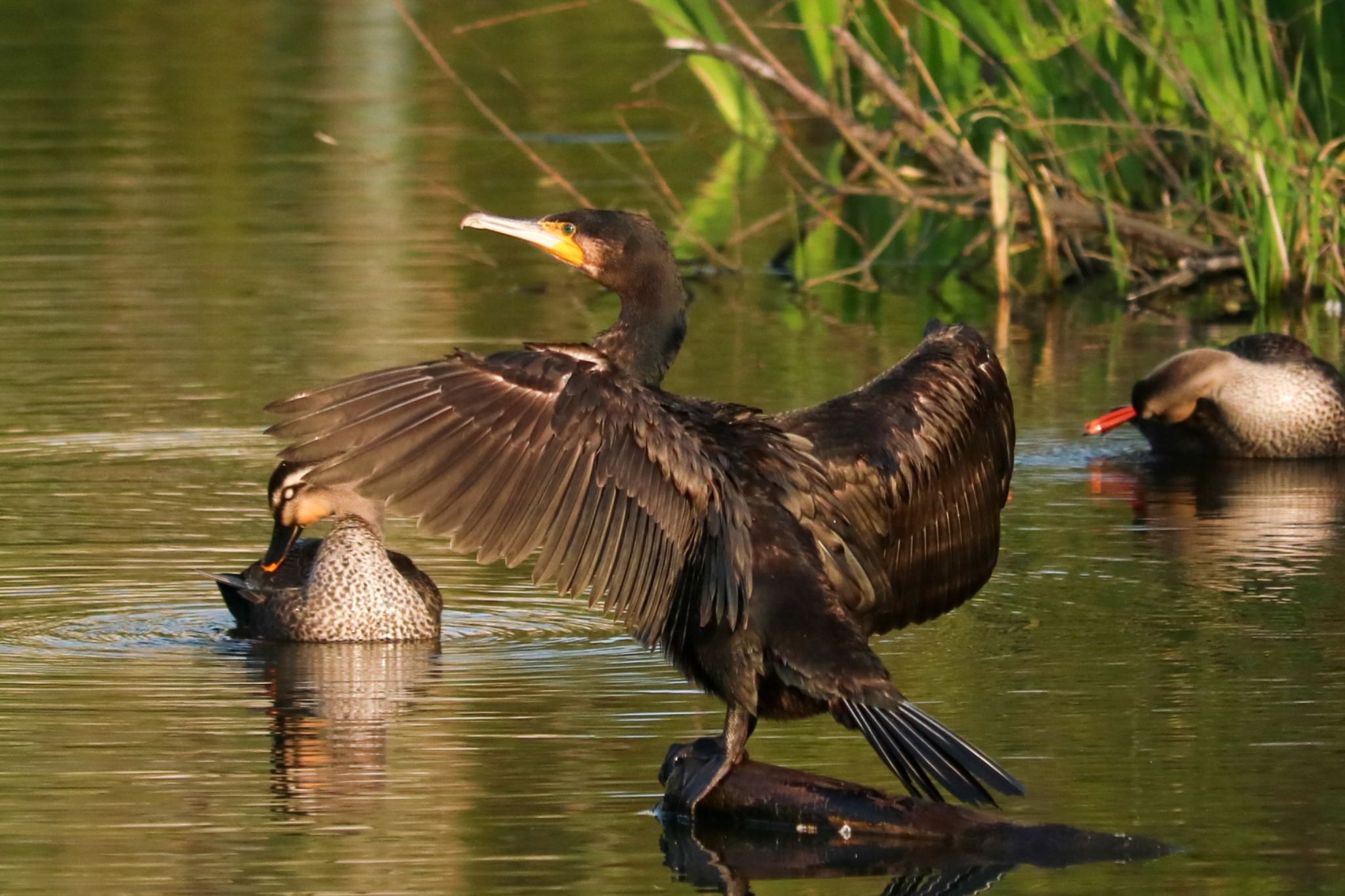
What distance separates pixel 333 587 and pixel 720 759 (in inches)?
97.9

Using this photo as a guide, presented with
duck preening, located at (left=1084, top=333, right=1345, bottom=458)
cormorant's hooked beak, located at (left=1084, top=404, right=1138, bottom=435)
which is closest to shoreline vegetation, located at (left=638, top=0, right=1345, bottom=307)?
duck preening, located at (left=1084, top=333, right=1345, bottom=458)

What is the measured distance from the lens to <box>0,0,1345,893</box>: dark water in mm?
6105

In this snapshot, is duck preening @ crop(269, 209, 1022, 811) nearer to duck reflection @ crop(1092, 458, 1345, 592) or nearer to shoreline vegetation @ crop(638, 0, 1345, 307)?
duck reflection @ crop(1092, 458, 1345, 592)

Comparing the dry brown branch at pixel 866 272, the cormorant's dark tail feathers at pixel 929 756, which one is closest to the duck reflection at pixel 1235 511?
the cormorant's dark tail feathers at pixel 929 756

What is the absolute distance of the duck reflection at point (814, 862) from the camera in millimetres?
5699

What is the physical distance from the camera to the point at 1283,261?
1436 cm

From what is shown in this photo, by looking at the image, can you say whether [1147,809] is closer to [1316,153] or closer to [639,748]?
[639,748]

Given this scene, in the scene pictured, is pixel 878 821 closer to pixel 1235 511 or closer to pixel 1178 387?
pixel 1235 511

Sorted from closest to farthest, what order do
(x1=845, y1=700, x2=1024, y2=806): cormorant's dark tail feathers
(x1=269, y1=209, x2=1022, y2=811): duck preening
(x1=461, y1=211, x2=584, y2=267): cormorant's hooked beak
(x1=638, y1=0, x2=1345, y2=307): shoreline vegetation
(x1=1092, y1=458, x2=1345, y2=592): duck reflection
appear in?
1. (x1=845, y1=700, x2=1024, y2=806): cormorant's dark tail feathers
2. (x1=269, y1=209, x2=1022, y2=811): duck preening
3. (x1=461, y1=211, x2=584, y2=267): cormorant's hooked beak
4. (x1=1092, y1=458, x2=1345, y2=592): duck reflection
5. (x1=638, y1=0, x2=1345, y2=307): shoreline vegetation

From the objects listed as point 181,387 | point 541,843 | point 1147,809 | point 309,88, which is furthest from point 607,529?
point 309,88

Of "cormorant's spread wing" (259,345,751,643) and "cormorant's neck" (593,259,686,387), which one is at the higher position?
"cormorant's neck" (593,259,686,387)

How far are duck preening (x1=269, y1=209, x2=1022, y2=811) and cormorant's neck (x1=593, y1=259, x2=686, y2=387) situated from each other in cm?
51

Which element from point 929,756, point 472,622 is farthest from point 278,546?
point 929,756

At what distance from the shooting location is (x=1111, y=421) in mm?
11461
